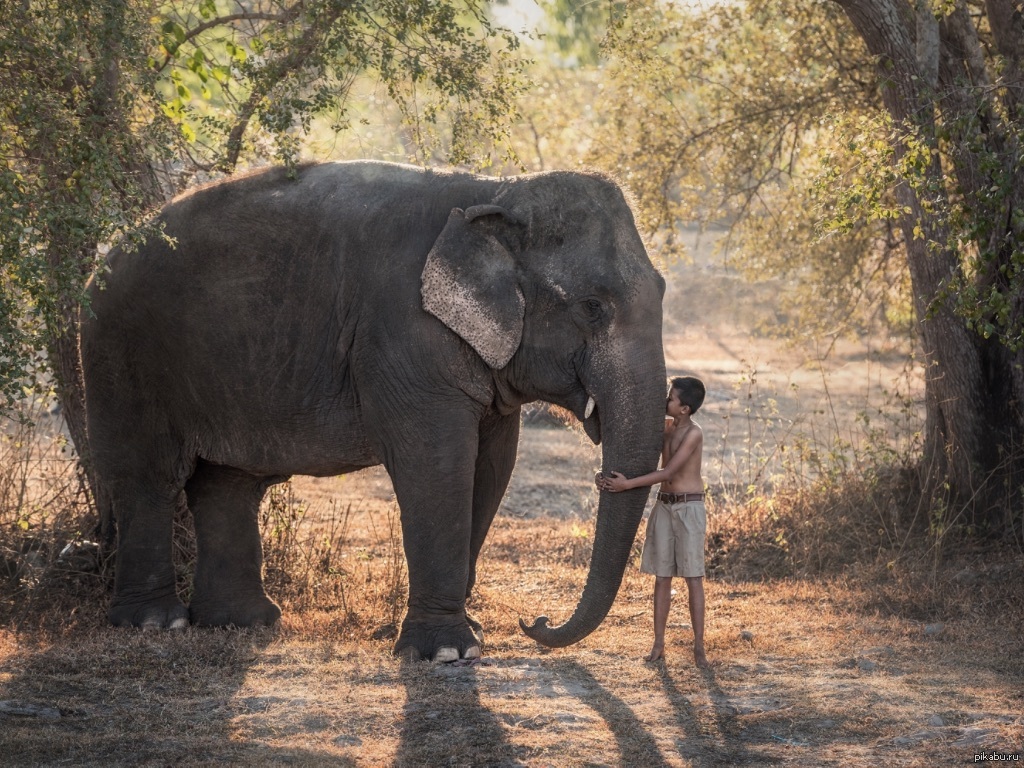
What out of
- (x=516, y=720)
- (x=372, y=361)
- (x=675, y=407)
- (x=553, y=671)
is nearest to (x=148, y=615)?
(x=372, y=361)

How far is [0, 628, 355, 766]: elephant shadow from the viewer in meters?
6.10

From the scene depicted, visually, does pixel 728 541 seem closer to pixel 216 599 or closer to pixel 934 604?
pixel 934 604

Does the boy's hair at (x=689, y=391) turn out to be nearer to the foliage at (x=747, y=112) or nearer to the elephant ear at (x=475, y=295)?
the elephant ear at (x=475, y=295)

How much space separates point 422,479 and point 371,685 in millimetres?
1215

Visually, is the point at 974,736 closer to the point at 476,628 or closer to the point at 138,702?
the point at 476,628

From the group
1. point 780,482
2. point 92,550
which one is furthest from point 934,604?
point 92,550

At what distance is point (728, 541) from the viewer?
11188 millimetres

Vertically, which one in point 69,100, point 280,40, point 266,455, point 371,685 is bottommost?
Answer: point 371,685

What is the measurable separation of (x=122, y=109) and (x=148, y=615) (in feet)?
10.8

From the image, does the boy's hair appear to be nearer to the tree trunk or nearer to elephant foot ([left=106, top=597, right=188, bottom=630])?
the tree trunk

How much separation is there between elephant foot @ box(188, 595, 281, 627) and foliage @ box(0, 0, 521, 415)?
1.93 metres

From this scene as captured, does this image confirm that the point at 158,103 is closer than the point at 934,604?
Yes

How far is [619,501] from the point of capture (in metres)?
7.50

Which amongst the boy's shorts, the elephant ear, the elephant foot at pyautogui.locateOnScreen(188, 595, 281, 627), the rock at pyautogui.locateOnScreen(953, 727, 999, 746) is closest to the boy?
the boy's shorts
